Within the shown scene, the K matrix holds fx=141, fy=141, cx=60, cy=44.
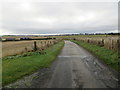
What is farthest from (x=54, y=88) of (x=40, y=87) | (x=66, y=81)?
(x=66, y=81)

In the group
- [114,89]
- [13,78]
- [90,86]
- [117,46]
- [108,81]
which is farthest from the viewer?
[117,46]

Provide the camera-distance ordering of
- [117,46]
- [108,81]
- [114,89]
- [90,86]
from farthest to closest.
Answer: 1. [117,46]
2. [108,81]
3. [90,86]
4. [114,89]

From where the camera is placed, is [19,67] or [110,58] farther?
[110,58]

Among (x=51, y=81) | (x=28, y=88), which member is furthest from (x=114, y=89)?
(x=28, y=88)

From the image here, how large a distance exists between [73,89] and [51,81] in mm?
1454

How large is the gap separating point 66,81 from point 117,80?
94.4 inches

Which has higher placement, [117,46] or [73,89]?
[117,46]

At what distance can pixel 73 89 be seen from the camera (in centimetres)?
545

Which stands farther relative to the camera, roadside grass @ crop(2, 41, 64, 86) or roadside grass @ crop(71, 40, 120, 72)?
roadside grass @ crop(71, 40, 120, 72)

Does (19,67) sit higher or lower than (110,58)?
lower

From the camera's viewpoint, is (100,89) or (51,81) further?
(51,81)

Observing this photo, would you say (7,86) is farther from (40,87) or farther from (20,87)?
(40,87)

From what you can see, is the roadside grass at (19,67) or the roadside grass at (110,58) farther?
the roadside grass at (110,58)

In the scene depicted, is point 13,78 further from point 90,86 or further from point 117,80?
point 117,80
